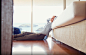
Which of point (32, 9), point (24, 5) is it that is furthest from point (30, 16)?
point (24, 5)

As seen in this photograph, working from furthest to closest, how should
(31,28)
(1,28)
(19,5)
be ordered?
1. (19,5)
2. (31,28)
3. (1,28)

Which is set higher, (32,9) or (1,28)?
(32,9)

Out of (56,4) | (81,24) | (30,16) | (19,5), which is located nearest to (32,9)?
(30,16)

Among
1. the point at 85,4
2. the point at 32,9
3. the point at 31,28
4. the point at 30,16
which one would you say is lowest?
the point at 31,28

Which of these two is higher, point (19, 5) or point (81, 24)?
point (19, 5)

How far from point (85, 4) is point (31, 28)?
13.7ft

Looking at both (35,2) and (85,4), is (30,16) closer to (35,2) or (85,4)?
(35,2)

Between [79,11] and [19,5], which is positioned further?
[19,5]

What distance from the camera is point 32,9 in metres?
4.84

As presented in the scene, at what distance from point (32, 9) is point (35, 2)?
1.54 ft

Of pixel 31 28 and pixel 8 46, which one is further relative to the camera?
pixel 31 28

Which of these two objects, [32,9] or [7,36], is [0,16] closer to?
[7,36]

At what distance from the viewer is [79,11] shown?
718mm

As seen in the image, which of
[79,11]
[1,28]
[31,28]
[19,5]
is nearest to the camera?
[1,28]
